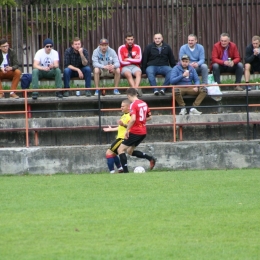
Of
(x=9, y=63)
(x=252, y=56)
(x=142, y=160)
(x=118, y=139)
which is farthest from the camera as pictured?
(x=252, y=56)

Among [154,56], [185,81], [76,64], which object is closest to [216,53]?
[185,81]

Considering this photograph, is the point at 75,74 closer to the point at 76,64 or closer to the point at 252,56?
the point at 76,64

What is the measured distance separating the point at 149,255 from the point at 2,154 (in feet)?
35.4

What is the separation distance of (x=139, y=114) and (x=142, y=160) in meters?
1.93

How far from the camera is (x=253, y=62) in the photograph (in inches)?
858

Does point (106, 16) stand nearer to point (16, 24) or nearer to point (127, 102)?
point (16, 24)

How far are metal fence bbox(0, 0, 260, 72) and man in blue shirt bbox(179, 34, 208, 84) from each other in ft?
6.36

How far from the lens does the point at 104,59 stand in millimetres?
21469

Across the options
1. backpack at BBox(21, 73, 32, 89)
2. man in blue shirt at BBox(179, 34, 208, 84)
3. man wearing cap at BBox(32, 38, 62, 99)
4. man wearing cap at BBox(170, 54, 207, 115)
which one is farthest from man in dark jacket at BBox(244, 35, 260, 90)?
backpack at BBox(21, 73, 32, 89)

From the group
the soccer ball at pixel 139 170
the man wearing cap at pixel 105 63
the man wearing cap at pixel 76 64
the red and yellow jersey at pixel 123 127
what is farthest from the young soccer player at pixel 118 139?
the man wearing cap at pixel 105 63

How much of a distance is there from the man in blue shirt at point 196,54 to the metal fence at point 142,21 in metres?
1.94

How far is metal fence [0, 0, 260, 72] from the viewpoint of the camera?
76.6ft

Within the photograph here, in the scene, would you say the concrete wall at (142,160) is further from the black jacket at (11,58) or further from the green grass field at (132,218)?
the black jacket at (11,58)

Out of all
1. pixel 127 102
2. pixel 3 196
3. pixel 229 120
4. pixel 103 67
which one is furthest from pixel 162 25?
pixel 3 196
